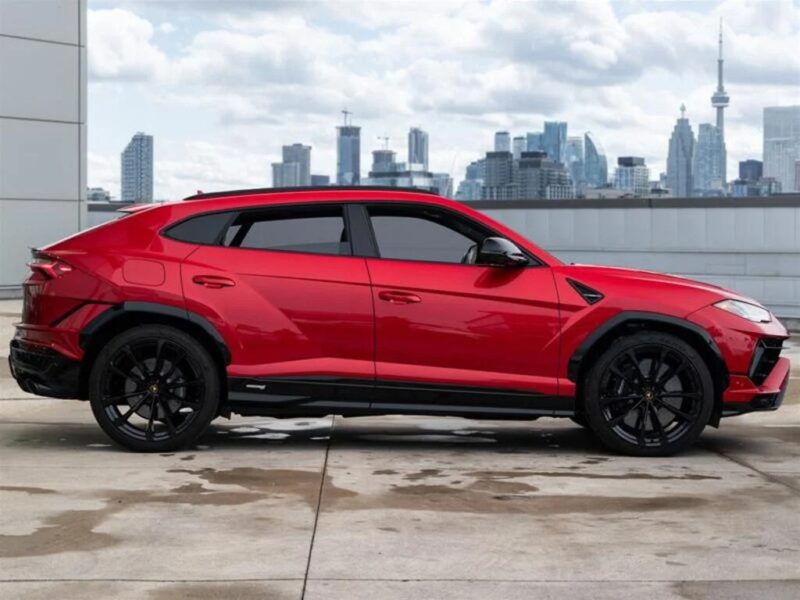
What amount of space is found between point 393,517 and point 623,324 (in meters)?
2.44

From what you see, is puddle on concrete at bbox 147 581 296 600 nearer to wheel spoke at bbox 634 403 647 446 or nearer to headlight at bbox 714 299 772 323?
wheel spoke at bbox 634 403 647 446

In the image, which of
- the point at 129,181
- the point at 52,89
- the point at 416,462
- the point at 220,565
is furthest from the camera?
the point at 129,181

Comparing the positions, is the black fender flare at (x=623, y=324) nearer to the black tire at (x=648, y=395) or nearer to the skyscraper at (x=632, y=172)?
the black tire at (x=648, y=395)

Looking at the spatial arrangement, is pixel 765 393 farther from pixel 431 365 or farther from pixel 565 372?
pixel 431 365

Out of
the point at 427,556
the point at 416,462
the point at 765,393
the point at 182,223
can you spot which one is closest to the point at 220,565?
the point at 427,556

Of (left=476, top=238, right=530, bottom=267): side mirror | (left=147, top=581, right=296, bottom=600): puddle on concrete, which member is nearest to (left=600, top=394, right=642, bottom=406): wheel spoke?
(left=476, top=238, right=530, bottom=267): side mirror

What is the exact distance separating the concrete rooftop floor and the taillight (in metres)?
1.09

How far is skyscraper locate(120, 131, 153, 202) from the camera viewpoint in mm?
49188

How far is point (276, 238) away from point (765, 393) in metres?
3.10

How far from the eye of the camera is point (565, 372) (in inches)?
320

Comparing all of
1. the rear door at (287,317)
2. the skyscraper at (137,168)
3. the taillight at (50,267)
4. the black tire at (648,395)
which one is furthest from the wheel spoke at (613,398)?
the skyscraper at (137,168)

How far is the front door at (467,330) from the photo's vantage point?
803 cm

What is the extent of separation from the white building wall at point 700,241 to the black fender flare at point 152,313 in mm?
13822

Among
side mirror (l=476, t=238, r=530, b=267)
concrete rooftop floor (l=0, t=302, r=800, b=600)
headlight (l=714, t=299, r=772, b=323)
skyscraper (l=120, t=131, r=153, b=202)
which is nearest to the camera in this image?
concrete rooftop floor (l=0, t=302, r=800, b=600)
